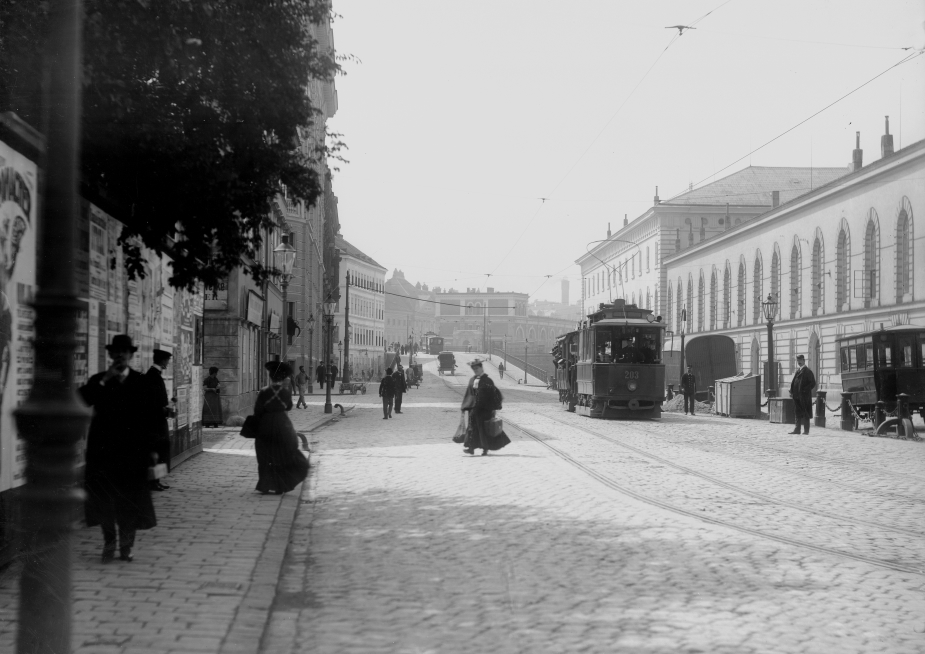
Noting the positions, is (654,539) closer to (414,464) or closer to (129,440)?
(129,440)

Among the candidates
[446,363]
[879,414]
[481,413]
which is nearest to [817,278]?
[879,414]

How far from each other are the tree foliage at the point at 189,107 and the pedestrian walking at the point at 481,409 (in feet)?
17.6

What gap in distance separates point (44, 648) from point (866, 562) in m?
6.40

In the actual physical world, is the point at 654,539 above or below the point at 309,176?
below

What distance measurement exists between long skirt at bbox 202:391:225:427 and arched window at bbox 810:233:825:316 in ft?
131

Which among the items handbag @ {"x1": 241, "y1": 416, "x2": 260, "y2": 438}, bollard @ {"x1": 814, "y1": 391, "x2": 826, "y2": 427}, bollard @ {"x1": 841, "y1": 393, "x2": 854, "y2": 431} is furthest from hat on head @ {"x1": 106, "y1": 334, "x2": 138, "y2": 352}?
bollard @ {"x1": 814, "y1": 391, "x2": 826, "y2": 427}

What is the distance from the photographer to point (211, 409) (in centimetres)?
2548

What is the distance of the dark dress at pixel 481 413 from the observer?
1761 centimetres

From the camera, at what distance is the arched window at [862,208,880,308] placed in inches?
1957

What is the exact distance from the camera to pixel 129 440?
791 cm

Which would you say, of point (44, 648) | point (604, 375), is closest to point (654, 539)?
point (44, 648)

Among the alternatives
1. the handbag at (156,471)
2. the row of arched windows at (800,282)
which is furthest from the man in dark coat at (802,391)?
the row of arched windows at (800,282)

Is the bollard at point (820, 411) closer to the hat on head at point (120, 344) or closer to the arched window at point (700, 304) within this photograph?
the hat on head at point (120, 344)

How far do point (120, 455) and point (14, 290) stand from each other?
1.41 meters
